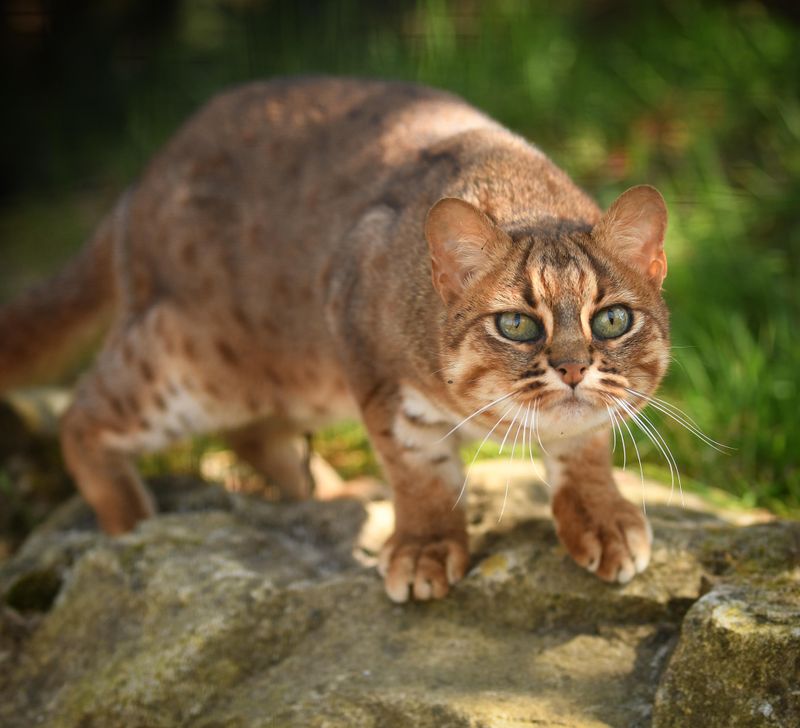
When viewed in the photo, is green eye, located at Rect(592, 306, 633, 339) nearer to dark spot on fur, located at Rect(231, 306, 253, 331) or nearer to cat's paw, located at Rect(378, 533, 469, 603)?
cat's paw, located at Rect(378, 533, 469, 603)

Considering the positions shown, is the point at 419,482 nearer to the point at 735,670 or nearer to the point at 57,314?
the point at 735,670

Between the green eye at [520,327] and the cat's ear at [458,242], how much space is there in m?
0.19

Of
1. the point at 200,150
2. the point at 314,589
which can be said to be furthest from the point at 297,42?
the point at 314,589

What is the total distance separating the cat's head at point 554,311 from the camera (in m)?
2.69

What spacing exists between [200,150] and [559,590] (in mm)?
2281

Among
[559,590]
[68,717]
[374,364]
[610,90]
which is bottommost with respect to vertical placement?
[68,717]

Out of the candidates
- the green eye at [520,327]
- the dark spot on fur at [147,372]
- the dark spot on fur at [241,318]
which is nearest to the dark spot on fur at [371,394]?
the green eye at [520,327]

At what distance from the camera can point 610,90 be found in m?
6.69

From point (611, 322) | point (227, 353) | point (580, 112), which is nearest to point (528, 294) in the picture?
point (611, 322)

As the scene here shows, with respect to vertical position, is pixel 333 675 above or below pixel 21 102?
below

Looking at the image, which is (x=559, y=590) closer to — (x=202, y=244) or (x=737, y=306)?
(x=202, y=244)

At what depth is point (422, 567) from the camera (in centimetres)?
307

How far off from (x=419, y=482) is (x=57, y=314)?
2152 millimetres

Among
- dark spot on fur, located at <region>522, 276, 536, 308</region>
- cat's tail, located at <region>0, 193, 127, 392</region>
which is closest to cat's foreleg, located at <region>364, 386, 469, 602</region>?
dark spot on fur, located at <region>522, 276, 536, 308</region>
